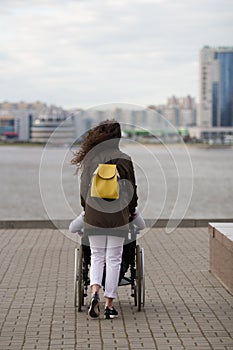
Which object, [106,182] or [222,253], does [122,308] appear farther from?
[222,253]

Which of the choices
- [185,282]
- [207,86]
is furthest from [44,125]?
[185,282]

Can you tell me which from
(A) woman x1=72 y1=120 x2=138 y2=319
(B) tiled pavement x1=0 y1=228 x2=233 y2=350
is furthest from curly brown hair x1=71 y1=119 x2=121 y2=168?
(B) tiled pavement x1=0 y1=228 x2=233 y2=350

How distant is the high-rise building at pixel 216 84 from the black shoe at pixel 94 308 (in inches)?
6484

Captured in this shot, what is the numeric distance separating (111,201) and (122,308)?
1.10 meters

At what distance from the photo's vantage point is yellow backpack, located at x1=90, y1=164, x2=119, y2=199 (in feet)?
22.6

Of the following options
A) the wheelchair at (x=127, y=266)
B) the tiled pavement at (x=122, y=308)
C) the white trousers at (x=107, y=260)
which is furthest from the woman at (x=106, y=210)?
the tiled pavement at (x=122, y=308)

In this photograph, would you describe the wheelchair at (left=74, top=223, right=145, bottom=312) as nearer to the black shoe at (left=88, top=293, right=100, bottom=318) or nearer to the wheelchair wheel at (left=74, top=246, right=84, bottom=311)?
the wheelchair wheel at (left=74, top=246, right=84, bottom=311)

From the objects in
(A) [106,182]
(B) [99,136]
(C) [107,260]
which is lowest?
(C) [107,260]

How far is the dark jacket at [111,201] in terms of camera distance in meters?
6.92

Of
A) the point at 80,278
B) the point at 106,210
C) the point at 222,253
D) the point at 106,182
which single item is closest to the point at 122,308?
the point at 80,278

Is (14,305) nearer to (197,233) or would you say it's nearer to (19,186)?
(197,233)

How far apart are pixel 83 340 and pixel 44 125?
330 feet

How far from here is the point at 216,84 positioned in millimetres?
186500

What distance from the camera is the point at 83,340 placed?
616 cm
